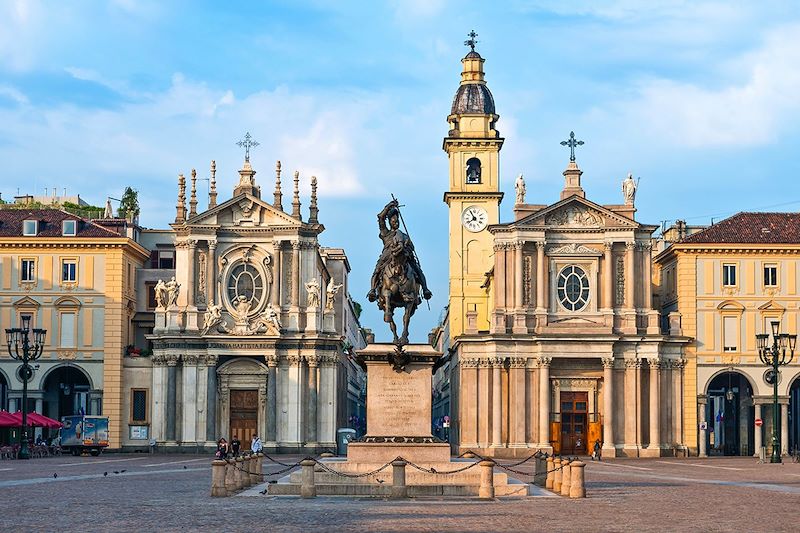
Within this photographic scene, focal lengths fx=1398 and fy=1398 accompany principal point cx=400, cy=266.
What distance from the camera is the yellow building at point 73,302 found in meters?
92.2

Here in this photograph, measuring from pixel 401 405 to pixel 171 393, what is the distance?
176ft

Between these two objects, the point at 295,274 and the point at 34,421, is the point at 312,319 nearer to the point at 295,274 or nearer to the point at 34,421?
the point at 295,274

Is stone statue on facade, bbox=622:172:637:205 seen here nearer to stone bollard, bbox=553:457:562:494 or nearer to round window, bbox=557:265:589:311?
round window, bbox=557:265:589:311

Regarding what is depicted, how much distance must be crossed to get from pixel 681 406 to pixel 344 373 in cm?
3468

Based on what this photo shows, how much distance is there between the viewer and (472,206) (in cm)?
10475

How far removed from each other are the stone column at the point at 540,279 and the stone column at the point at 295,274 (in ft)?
51.3

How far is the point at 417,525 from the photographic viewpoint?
1150 inches

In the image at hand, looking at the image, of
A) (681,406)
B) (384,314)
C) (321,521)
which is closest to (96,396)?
(681,406)

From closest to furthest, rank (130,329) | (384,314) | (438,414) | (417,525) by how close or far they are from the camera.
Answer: (417,525) < (384,314) < (130,329) < (438,414)

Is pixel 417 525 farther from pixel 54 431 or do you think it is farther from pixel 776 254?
pixel 54 431

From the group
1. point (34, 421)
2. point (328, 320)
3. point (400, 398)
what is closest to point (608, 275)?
point (328, 320)

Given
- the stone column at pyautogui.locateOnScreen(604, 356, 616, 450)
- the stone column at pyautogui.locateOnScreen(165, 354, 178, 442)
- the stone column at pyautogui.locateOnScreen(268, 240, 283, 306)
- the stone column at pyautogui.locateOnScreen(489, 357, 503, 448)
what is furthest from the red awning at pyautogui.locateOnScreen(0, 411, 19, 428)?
the stone column at pyautogui.locateOnScreen(604, 356, 616, 450)

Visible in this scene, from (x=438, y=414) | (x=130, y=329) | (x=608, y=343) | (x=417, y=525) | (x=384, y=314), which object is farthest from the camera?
(x=438, y=414)

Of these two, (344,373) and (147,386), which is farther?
(344,373)
